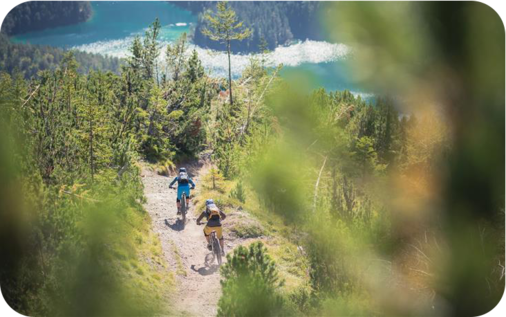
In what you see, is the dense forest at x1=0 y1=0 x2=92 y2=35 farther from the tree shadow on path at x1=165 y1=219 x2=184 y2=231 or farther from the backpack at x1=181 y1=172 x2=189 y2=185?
the tree shadow on path at x1=165 y1=219 x2=184 y2=231

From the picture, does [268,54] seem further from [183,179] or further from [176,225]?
[176,225]

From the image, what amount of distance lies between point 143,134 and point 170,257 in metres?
10.2

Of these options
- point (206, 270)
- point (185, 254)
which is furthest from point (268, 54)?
point (206, 270)

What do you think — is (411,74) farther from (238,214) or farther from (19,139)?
(238,214)

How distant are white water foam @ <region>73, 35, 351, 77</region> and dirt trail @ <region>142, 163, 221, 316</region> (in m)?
2.77

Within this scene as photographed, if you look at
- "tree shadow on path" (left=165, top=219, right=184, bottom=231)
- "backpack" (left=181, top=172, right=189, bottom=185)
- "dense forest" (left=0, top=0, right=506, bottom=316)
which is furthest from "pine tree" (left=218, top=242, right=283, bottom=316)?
"backpack" (left=181, top=172, right=189, bottom=185)

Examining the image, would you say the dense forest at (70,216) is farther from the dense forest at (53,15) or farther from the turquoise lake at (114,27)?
the dense forest at (53,15)

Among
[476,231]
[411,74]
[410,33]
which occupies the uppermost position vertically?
[410,33]

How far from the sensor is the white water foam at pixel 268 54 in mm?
3123

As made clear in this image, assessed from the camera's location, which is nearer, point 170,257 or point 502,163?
point 502,163

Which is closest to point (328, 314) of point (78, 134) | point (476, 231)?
point (476, 231)

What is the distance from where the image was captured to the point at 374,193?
3.21 metres

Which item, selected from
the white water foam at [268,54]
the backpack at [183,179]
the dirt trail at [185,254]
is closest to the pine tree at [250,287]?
the dirt trail at [185,254]

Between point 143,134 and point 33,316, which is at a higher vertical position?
point 33,316
